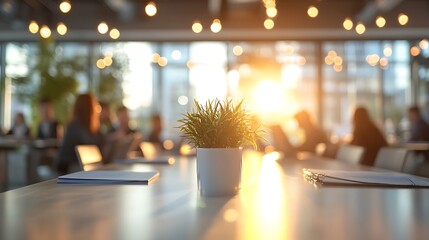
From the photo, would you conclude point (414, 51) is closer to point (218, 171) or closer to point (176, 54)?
point (176, 54)

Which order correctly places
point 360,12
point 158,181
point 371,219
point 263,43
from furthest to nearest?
point 263,43 → point 360,12 → point 158,181 → point 371,219

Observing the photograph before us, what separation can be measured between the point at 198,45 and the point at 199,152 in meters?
9.41

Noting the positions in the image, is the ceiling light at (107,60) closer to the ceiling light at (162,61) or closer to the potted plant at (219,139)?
the ceiling light at (162,61)

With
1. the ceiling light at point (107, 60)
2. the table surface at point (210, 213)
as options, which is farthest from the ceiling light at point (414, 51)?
the table surface at point (210, 213)

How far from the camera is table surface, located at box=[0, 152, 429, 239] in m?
0.83

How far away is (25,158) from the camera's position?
660cm

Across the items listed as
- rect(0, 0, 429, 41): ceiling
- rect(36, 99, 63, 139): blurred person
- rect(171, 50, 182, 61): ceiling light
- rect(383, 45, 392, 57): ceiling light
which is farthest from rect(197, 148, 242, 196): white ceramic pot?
rect(383, 45, 392, 57): ceiling light

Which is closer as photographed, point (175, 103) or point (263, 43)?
point (263, 43)

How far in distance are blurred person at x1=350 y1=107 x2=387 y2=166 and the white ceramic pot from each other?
3.21m

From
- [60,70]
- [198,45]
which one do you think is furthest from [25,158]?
[198,45]

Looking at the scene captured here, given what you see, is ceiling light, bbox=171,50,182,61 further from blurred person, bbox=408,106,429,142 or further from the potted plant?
the potted plant

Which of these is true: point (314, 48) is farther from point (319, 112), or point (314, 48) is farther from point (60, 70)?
point (60, 70)

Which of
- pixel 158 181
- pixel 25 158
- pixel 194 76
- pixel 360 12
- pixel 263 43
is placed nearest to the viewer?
pixel 158 181

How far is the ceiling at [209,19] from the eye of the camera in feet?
31.2
